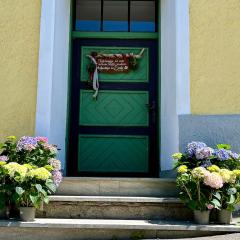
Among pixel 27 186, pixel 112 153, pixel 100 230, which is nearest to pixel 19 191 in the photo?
pixel 27 186

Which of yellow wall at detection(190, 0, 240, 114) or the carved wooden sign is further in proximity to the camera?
the carved wooden sign

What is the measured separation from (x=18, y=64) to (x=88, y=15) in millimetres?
1513

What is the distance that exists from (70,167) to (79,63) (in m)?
1.43

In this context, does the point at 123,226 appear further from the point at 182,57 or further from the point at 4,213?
the point at 182,57

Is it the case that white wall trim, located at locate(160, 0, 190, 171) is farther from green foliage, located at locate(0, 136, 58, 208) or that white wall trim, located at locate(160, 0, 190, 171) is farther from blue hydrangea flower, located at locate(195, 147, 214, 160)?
green foliage, located at locate(0, 136, 58, 208)

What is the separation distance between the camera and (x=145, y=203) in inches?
159

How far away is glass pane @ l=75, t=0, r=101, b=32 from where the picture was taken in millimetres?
5816

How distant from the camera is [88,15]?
5840mm

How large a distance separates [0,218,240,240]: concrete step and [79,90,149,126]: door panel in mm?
2054

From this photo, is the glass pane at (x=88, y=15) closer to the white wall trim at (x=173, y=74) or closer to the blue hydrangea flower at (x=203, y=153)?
the white wall trim at (x=173, y=74)

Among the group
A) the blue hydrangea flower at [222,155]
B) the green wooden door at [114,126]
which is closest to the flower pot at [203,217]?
the blue hydrangea flower at [222,155]

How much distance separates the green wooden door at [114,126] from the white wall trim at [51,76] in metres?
0.37

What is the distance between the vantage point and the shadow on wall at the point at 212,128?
Answer: 464cm

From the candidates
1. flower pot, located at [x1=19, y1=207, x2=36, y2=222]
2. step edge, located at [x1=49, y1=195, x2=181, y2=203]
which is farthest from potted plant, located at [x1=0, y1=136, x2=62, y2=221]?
step edge, located at [x1=49, y1=195, x2=181, y2=203]
